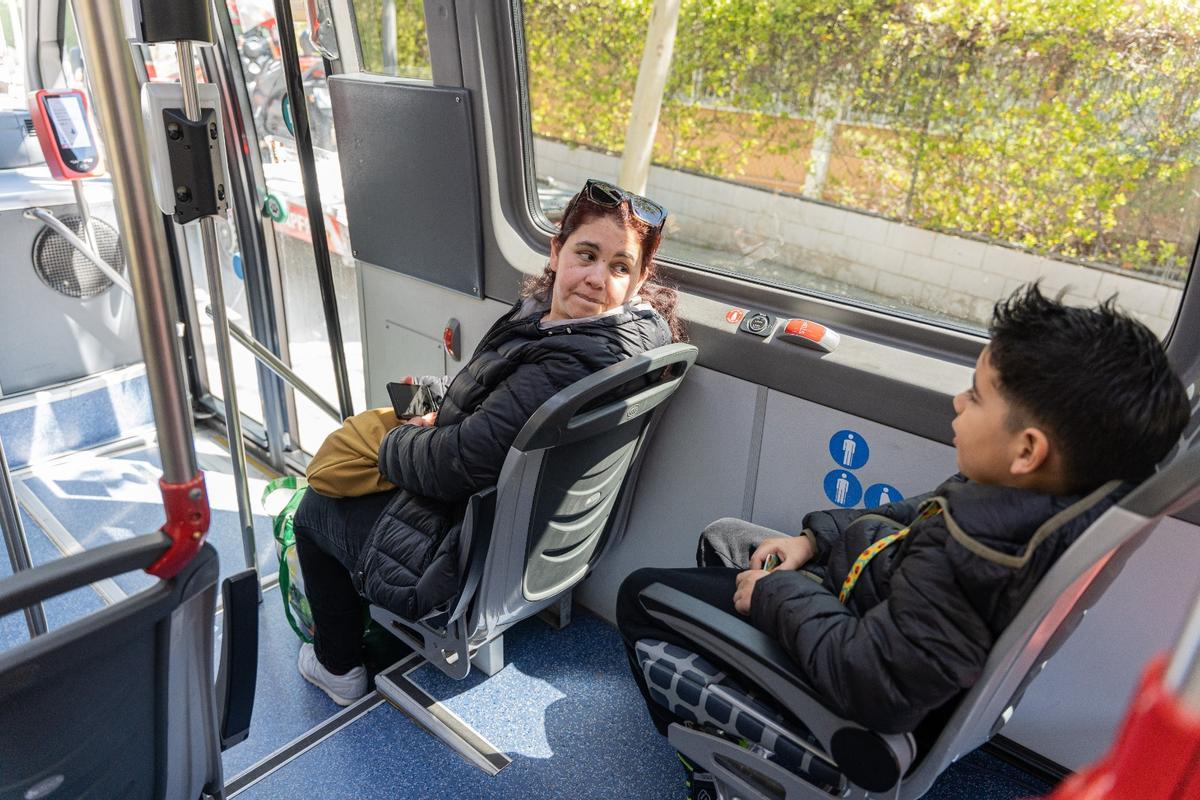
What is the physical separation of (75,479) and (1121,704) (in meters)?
3.59

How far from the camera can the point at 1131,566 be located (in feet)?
5.49

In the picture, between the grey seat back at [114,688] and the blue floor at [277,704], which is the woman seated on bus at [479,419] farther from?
the grey seat back at [114,688]

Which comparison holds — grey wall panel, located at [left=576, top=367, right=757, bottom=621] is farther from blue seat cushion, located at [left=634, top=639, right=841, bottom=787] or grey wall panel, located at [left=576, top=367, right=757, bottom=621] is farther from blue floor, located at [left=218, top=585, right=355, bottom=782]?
blue floor, located at [left=218, top=585, right=355, bottom=782]

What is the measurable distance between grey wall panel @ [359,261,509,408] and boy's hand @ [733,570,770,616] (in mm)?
1305

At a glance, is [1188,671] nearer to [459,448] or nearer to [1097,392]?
[1097,392]

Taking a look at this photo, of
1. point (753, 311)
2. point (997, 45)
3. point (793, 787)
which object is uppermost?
point (997, 45)

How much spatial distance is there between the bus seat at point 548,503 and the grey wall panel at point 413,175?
35.9 inches

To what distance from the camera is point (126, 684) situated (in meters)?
1.00

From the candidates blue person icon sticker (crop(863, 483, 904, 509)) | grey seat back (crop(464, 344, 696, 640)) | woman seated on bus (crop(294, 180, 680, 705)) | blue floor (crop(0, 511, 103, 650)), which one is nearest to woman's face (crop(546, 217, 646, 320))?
woman seated on bus (crop(294, 180, 680, 705))

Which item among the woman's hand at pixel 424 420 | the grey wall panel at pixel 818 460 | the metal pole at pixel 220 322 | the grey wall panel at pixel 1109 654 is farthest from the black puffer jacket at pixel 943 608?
the metal pole at pixel 220 322

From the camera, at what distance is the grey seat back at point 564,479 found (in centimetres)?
163

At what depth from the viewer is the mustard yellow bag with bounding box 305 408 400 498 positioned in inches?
79.7

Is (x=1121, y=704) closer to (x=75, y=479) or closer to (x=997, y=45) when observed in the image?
(x=997, y=45)

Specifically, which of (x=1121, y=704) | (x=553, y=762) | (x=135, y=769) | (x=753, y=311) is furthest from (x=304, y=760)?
(x=1121, y=704)
